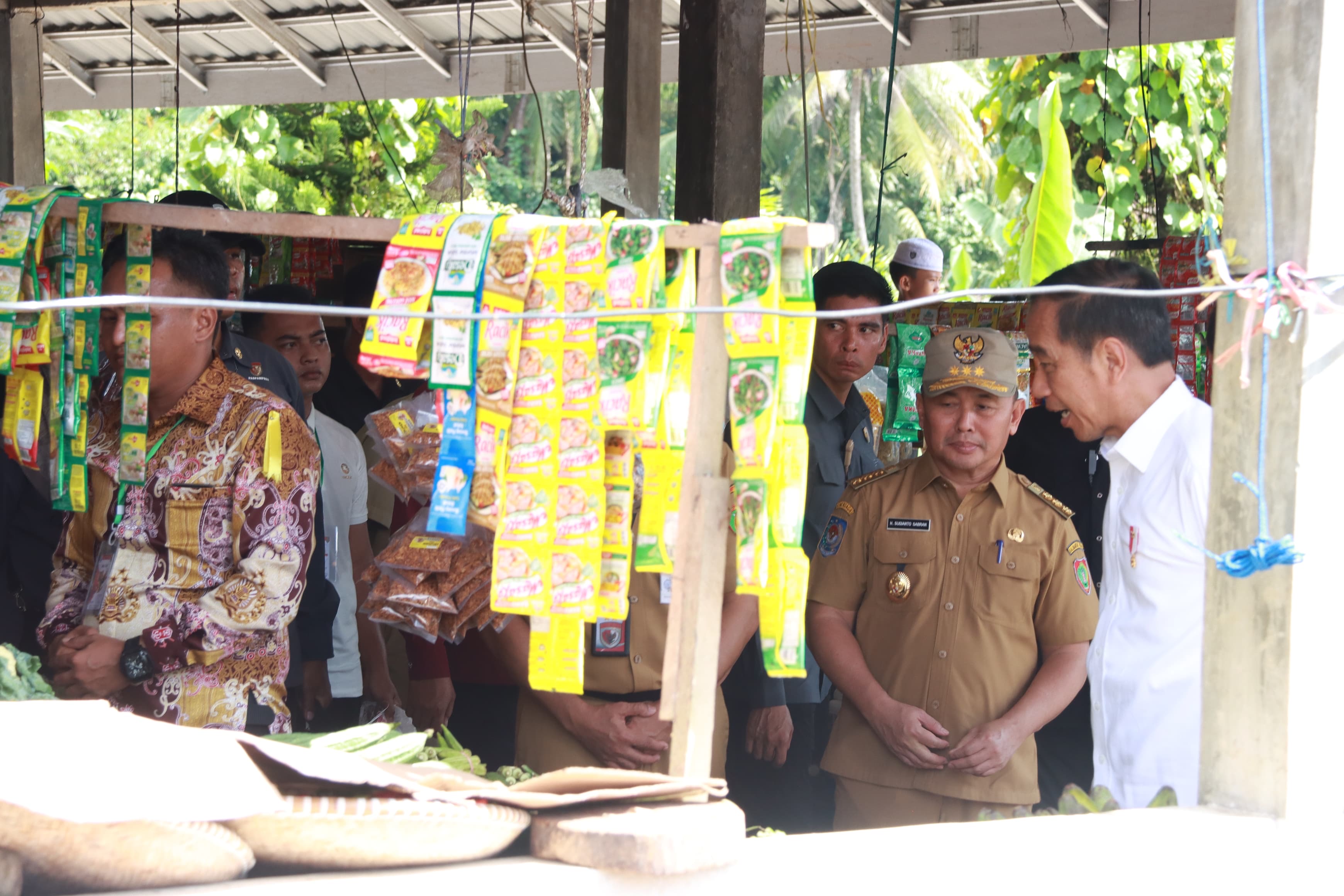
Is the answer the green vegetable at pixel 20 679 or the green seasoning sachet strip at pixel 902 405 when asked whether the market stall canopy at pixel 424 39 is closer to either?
the green seasoning sachet strip at pixel 902 405

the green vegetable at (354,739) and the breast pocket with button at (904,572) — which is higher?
the breast pocket with button at (904,572)

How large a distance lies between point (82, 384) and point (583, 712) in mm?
1214

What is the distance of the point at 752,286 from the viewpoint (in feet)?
5.31

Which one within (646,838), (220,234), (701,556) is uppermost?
(220,234)

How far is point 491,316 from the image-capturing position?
1.46 metres

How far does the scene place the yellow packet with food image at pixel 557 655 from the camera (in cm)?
175

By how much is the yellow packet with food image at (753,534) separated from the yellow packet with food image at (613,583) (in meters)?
0.21

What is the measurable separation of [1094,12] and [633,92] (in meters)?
2.00

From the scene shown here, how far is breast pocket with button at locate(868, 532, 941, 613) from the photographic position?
9.41 ft

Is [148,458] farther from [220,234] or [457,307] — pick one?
[220,234]

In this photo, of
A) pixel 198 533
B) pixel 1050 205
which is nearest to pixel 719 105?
pixel 198 533

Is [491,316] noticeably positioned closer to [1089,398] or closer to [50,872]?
[50,872]

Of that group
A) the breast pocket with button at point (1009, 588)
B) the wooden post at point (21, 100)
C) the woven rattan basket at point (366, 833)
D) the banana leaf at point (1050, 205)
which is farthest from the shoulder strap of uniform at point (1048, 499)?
the wooden post at point (21, 100)

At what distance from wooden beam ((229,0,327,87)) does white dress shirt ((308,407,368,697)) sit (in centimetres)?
293
